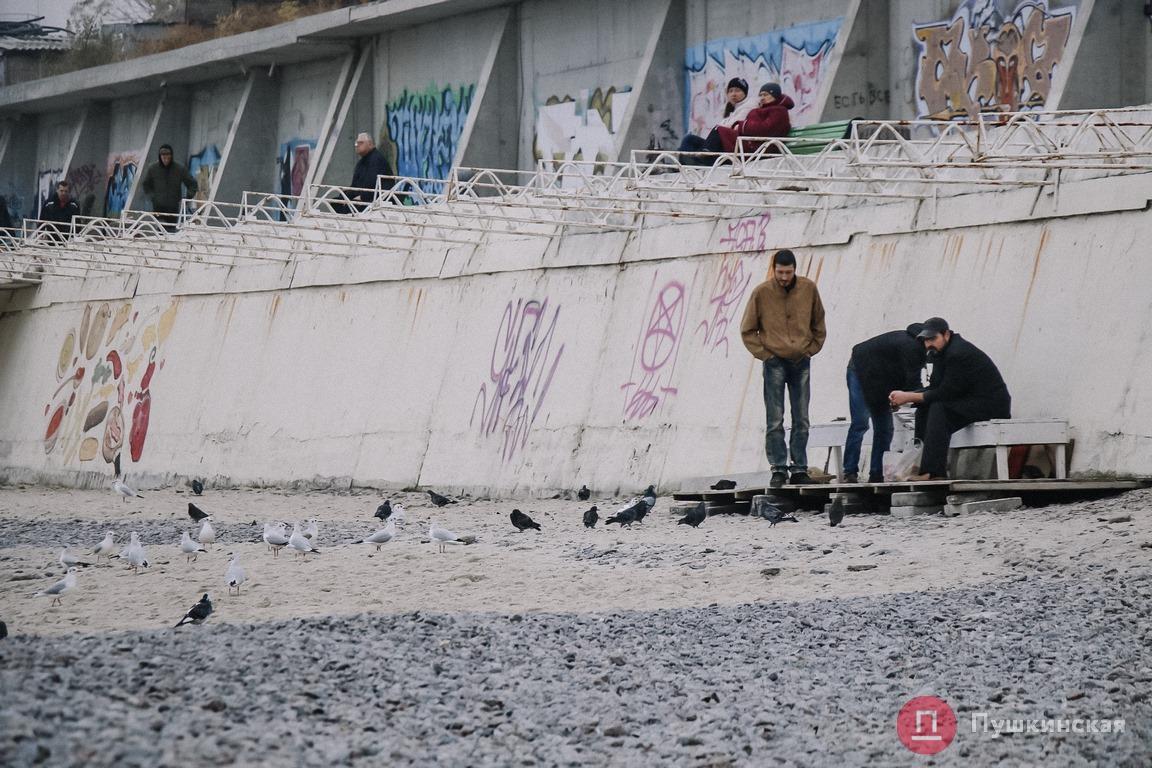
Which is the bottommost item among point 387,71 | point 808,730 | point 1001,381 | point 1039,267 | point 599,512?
point 808,730

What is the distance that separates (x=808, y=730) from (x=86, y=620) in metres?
5.01

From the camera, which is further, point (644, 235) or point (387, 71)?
point (387, 71)

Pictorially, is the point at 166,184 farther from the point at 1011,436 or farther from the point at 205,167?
the point at 1011,436

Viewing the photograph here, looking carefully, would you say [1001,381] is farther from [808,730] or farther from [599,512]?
[808,730]

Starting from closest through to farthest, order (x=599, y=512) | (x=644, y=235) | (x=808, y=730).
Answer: (x=808, y=730), (x=599, y=512), (x=644, y=235)

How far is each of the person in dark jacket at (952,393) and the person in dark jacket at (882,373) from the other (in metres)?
0.39

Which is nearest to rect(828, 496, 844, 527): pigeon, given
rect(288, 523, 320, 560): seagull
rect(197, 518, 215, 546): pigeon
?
rect(288, 523, 320, 560): seagull

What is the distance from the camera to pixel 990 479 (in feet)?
49.8

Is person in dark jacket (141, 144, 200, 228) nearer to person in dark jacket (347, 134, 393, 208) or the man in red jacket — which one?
person in dark jacket (347, 134, 393, 208)

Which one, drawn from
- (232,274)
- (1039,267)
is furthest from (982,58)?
(232,274)

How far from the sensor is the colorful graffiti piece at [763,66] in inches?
981

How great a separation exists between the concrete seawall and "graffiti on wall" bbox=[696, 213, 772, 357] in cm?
3

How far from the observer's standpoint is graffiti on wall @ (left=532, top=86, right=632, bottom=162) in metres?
28.4

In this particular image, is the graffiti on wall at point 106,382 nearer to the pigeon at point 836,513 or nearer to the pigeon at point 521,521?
the pigeon at point 521,521
